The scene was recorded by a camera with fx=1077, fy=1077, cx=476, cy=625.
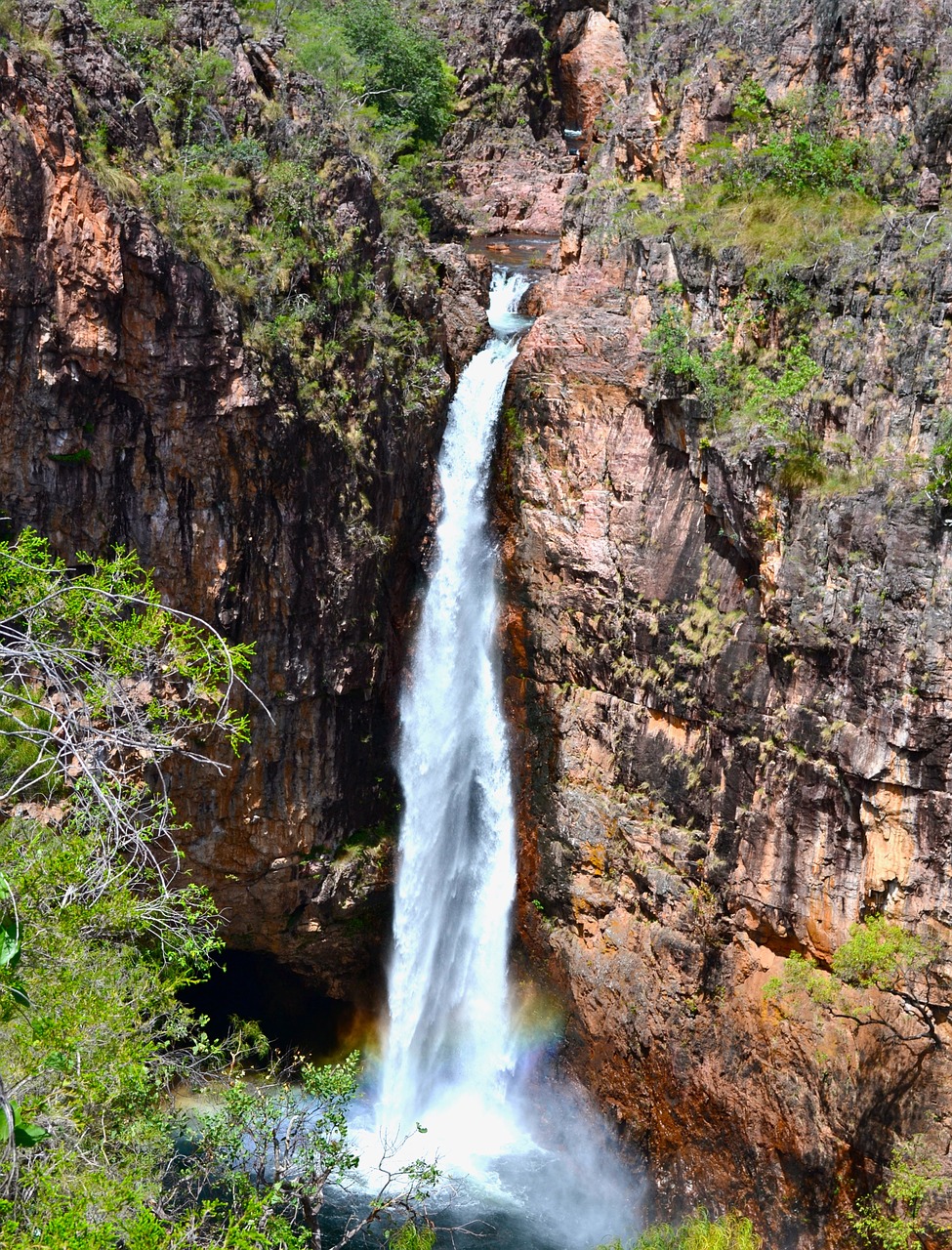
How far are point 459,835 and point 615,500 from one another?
6.83 meters

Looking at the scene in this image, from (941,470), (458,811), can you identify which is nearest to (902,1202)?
(458,811)

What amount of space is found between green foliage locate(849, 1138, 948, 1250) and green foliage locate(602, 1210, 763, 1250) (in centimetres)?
179

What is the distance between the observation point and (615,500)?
18.2 meters

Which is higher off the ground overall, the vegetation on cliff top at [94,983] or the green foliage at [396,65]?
the green foliage at [396,65]

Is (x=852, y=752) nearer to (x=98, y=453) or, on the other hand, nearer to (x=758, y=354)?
(x=758, y=354)

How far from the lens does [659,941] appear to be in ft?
57.5

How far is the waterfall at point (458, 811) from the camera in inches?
779

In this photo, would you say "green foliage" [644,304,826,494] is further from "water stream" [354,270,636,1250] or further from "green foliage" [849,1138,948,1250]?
"green foliage" [849,1138,948,1250]

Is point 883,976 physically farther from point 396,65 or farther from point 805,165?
point 396,65

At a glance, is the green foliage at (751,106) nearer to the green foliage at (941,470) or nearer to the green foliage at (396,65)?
the green foliage at (941,470)

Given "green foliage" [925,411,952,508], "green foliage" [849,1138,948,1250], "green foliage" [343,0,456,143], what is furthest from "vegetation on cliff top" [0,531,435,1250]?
"green foliage" [343,0,456,143]

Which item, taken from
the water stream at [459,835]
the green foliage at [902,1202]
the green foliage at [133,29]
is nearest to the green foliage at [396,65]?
the green foliage at [133,29]

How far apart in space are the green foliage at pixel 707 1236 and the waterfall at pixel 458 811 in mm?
4248

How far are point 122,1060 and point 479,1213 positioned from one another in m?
8.71
